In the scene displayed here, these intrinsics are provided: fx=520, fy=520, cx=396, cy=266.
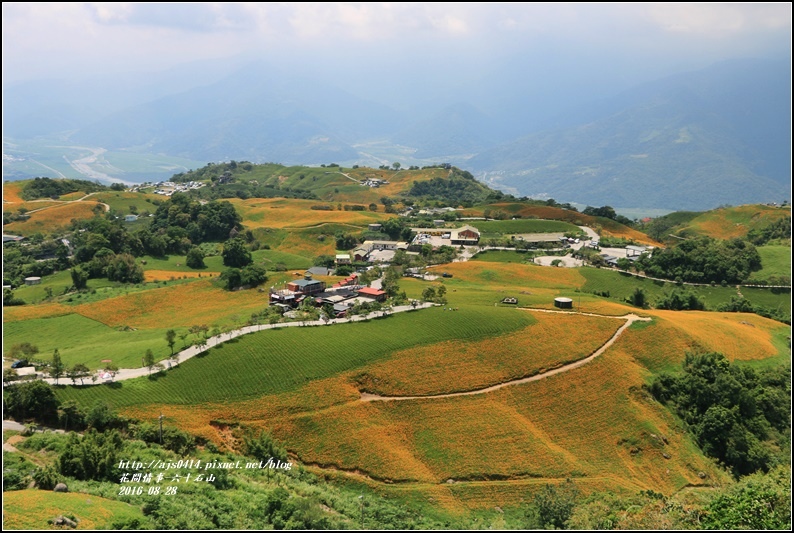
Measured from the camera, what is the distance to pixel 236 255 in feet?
301

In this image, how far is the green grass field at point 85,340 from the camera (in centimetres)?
4569

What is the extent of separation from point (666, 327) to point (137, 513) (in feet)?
180

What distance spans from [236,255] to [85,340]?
3705 cm

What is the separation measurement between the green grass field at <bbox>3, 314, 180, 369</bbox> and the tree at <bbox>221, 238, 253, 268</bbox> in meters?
30.7

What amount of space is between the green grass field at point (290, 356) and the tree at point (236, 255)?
45.9 m

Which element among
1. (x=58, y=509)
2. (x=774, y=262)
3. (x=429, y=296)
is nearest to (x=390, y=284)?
(x=429, y=296)

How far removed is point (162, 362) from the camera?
4347cm

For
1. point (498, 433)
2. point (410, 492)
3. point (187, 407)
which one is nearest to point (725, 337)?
point (498, 433)

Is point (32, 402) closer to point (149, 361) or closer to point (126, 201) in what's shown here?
point (149, 361)

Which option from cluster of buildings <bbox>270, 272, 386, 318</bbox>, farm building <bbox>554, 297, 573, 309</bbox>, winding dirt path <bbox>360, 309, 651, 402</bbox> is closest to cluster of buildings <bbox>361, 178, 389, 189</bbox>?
cluster of buildings <bbox>270, 272, 386, 318</bbox>

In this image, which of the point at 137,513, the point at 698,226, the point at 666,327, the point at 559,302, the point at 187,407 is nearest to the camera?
the point at 137,513

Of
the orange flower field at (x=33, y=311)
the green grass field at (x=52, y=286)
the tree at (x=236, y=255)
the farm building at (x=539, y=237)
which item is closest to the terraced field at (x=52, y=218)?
the green grass field at (x=52, y=286)

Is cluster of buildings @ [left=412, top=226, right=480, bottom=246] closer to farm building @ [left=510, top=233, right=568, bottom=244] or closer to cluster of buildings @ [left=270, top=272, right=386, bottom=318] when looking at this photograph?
farm building @ [left=510, top=233, right=568, bottom=244]

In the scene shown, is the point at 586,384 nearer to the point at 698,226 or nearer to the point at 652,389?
the point at 652,389
